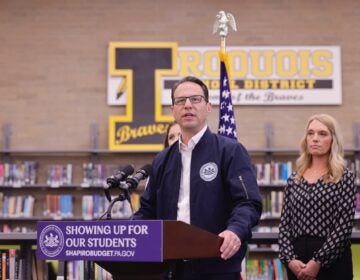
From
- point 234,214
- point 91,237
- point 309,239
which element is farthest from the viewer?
point 309,239

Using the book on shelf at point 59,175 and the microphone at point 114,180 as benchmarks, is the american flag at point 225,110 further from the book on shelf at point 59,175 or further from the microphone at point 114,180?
the book on shelf at point 59,175

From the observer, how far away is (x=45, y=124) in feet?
28.7

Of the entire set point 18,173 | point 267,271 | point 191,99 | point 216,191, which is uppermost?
point 191,99

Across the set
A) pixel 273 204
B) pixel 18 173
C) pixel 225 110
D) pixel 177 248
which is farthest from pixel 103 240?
pixel 18 173

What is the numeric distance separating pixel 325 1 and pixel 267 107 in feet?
5.49

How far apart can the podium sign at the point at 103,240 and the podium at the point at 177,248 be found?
1.2 inches

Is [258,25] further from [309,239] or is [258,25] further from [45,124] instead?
[309,239]

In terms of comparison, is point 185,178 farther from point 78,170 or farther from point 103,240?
point 78,170

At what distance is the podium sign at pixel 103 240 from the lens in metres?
1.93

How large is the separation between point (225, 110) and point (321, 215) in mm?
1463

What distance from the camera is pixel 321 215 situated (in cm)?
309

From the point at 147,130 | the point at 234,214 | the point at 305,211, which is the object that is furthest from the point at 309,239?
the point at 147,130

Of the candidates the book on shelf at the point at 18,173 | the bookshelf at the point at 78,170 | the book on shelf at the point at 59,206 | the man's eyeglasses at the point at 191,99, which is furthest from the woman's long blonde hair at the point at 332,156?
the book on shelf at the point at 18,173

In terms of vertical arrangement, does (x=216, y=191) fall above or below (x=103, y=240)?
above
